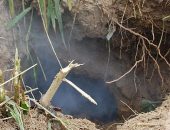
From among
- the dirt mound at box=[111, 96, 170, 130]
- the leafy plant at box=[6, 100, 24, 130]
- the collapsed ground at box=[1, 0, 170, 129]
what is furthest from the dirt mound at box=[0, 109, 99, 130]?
the collapsed ground at box=[1, 0, 170, 129]

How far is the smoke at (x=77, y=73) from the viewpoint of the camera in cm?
257

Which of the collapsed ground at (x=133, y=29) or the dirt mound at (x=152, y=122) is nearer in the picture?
the dirt mound at (x=152, y=122)

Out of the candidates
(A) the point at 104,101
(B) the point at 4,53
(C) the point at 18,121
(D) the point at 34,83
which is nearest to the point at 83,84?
(A) the point at 104,101

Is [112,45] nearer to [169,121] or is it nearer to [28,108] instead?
[169,121]

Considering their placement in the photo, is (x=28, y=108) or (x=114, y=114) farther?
(x=114, y=114)

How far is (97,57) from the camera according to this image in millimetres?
2818

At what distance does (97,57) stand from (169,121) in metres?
1.22

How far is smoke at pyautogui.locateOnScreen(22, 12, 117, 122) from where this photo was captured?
2.57 metres

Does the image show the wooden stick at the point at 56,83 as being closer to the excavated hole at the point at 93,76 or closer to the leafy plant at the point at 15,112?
the leafy plant at the point at 15,112

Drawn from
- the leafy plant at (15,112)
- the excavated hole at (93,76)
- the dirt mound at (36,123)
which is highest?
the leafy plant at (15,112)

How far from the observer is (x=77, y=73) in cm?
292

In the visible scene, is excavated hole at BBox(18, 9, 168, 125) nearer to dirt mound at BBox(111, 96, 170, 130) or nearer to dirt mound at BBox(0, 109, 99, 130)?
dirt mound at BBox(111, 96, 170, 130)

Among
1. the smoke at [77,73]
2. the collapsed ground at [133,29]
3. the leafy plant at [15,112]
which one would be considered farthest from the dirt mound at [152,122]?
the smoke at [77,73]

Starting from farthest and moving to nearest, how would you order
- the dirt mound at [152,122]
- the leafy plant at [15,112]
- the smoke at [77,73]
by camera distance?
the smoke at [77,73], the dirt mound at [152,122], the leafy plant at [15,112]
